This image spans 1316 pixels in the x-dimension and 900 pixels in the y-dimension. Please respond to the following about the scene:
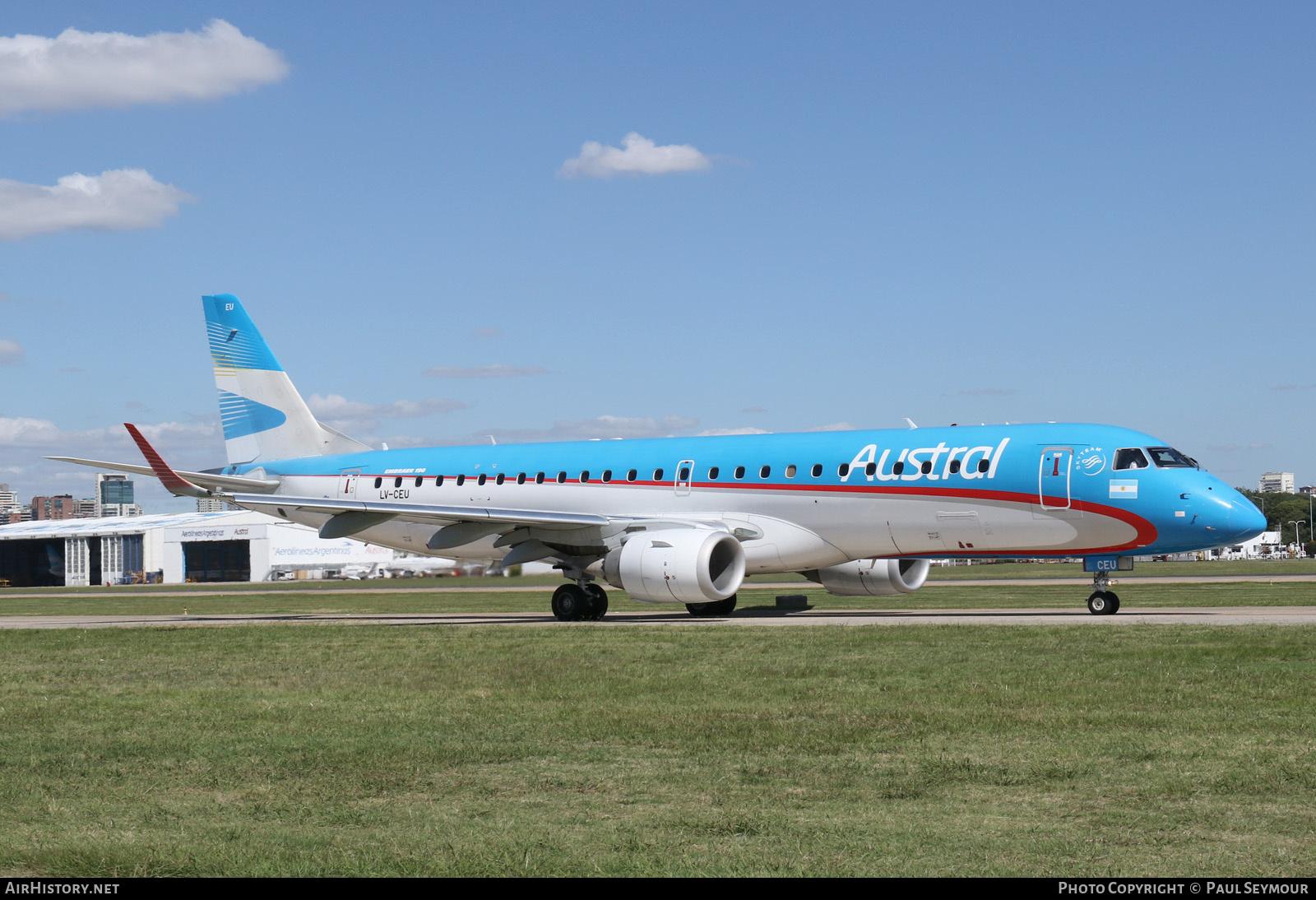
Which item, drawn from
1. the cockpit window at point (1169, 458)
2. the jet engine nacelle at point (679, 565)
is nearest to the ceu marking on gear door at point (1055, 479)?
the cockpit window at point (1169, 458)

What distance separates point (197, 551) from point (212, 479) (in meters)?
88.6

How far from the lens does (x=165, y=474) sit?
1190 inches

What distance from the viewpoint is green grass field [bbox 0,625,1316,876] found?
6.82 m

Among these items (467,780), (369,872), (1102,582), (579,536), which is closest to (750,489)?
(579,536)

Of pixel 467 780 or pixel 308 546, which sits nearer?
pixel 467 780

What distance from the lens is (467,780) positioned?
905cm

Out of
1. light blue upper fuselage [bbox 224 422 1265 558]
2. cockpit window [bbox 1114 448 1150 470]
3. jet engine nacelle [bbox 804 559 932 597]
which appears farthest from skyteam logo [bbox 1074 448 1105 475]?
jet engine nacelle [bbox 804 559 932 597]

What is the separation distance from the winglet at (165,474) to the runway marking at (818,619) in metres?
3.18

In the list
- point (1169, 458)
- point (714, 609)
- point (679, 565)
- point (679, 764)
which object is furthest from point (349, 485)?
point (679, 764)

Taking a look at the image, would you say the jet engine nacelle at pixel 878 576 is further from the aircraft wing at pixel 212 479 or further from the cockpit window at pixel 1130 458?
the aircraft wing at pixel 212 479

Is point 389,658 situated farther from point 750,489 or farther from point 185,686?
point 750,489

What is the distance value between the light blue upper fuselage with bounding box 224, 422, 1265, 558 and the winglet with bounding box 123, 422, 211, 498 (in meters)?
7.15
